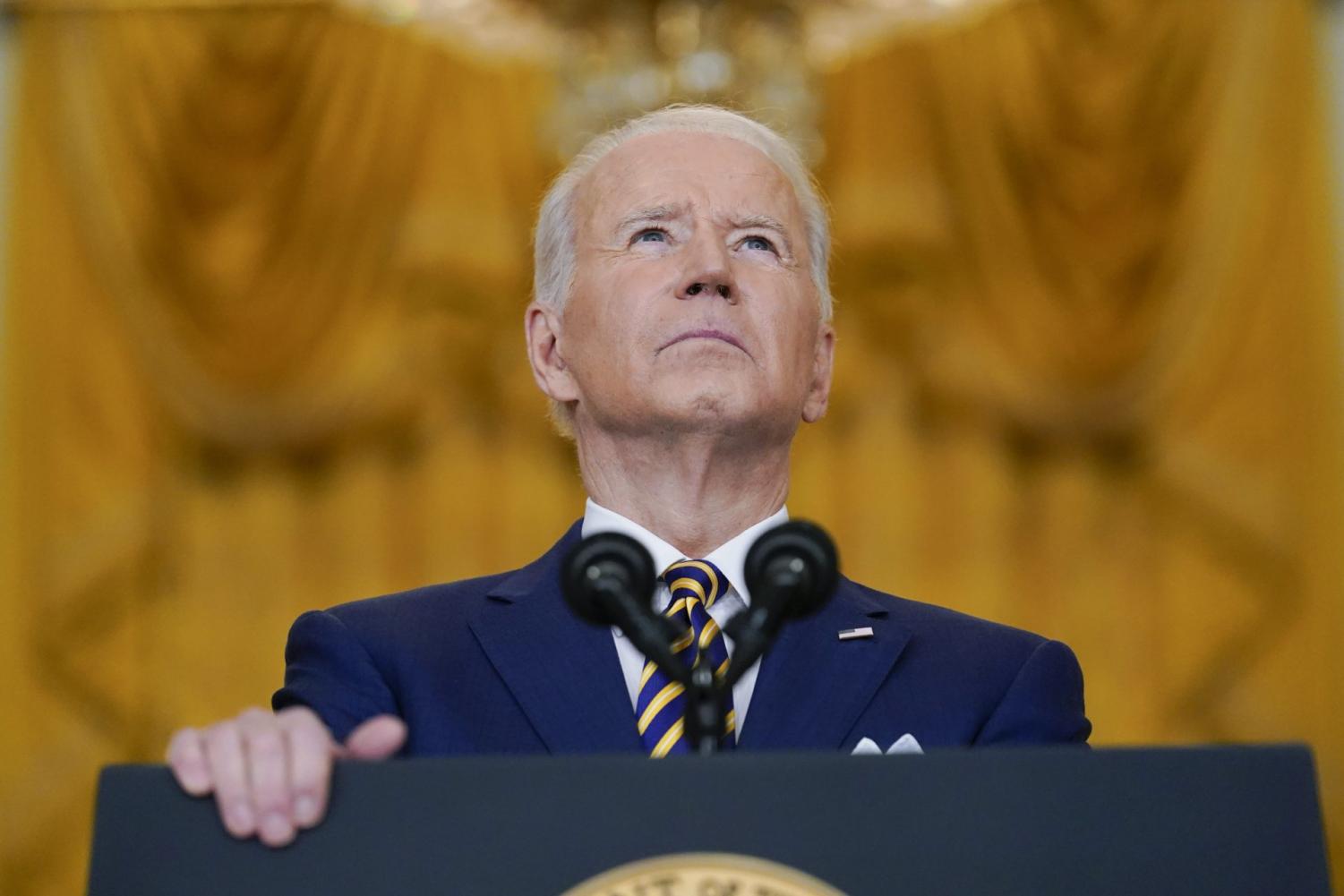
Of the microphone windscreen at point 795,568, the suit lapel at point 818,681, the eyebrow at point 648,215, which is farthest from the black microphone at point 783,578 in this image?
the eyebrow at point 648,215

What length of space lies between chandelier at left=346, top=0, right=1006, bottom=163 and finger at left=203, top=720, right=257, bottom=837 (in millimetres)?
3613

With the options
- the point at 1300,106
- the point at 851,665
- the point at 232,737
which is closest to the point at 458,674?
the point at 851,665

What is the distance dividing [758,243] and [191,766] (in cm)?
121

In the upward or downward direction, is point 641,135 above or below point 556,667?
above

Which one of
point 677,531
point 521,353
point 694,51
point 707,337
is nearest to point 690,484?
point 677,531

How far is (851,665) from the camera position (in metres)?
1.94

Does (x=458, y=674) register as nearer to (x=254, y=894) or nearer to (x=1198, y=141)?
(x=254, y=894)

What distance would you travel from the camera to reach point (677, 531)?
2.18 metres

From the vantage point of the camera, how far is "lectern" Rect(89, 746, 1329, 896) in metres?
1.19

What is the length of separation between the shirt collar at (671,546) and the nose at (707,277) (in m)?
0.30

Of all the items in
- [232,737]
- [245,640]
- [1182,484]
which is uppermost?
[232,737]

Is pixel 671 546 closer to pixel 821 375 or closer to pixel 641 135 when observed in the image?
pixel 821 375

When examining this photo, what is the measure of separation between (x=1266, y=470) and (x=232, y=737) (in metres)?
4.56

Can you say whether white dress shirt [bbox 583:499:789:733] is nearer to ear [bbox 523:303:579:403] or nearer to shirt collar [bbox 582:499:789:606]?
shirt collar [bbox 582:499:789:606]
